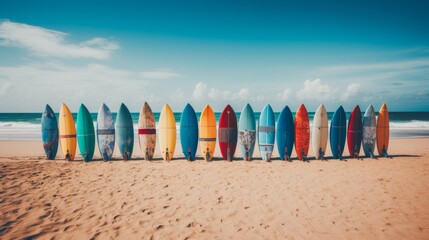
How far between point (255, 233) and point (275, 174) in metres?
2.80

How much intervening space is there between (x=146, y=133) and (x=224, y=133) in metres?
2.55

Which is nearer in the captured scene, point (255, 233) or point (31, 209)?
point (255, 233)

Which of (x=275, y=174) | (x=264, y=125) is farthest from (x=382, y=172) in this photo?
(x=264, y=125)

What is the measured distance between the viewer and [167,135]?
7.67m

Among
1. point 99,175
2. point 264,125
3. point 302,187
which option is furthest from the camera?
point 264,125

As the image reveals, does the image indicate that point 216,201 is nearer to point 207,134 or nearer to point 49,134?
point 207,134

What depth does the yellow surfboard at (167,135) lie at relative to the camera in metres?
7.58

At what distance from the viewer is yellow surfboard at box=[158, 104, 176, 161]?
24.9 feet

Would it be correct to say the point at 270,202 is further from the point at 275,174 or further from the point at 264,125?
the point at 264,125

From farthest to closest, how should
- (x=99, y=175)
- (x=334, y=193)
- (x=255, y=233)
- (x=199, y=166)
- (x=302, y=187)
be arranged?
(x=199, y=166) → (x=99, y=175) → (x=302, y=187) → (x=334, y=193) → (x=255, y=233)

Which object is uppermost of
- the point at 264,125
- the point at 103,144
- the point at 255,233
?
the point at 264,125

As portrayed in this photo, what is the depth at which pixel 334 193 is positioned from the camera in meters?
4.62

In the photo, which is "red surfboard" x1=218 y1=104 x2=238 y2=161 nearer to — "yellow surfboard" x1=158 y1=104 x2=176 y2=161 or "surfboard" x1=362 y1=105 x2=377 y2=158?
"yellow surfboard" x1=158 y1=104 x2=176 y2=161

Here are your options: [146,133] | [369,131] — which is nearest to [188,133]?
[146,133]
